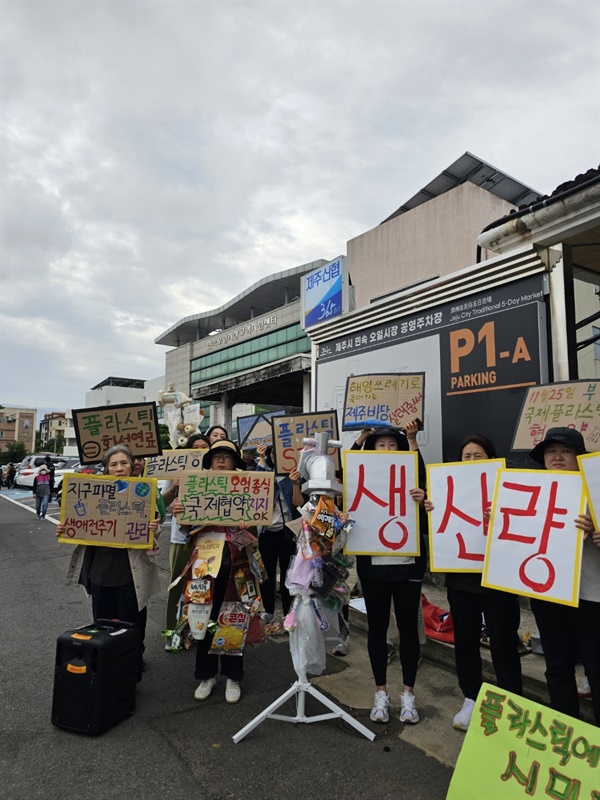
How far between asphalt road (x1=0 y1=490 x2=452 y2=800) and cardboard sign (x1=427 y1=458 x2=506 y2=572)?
3.71 ft

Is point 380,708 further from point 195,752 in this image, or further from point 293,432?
point 293,432

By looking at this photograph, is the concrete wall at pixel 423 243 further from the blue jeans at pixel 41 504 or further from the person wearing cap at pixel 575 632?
the person wearing cap at pixel 575 632

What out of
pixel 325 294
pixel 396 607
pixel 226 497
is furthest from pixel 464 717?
pixel 325 294

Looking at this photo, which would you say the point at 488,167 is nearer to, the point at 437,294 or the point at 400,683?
the point at 437,294

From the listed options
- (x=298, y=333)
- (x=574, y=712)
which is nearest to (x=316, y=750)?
(x=574, y=712)

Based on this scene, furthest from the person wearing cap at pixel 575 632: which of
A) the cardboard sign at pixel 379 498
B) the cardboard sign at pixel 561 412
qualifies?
the cardboard sign at pixel 561 412

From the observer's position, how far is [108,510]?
384 centimetres

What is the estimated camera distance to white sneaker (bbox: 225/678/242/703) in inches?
143

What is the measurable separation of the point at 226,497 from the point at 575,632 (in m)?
2.33

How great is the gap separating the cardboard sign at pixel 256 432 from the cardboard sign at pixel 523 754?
4.21 meters

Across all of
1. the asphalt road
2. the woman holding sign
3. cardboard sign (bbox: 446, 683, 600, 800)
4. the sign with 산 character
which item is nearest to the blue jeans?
the sign with 산 character

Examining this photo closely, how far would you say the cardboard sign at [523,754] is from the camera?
2113 mm

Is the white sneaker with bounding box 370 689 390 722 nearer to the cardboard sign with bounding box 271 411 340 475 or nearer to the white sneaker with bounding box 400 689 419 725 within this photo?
the white sneaker with bounding box 400 689 419 725

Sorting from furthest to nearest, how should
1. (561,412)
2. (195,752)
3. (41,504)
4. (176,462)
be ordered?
(41,504) → (176,462) → (561,412) → (195,752)
